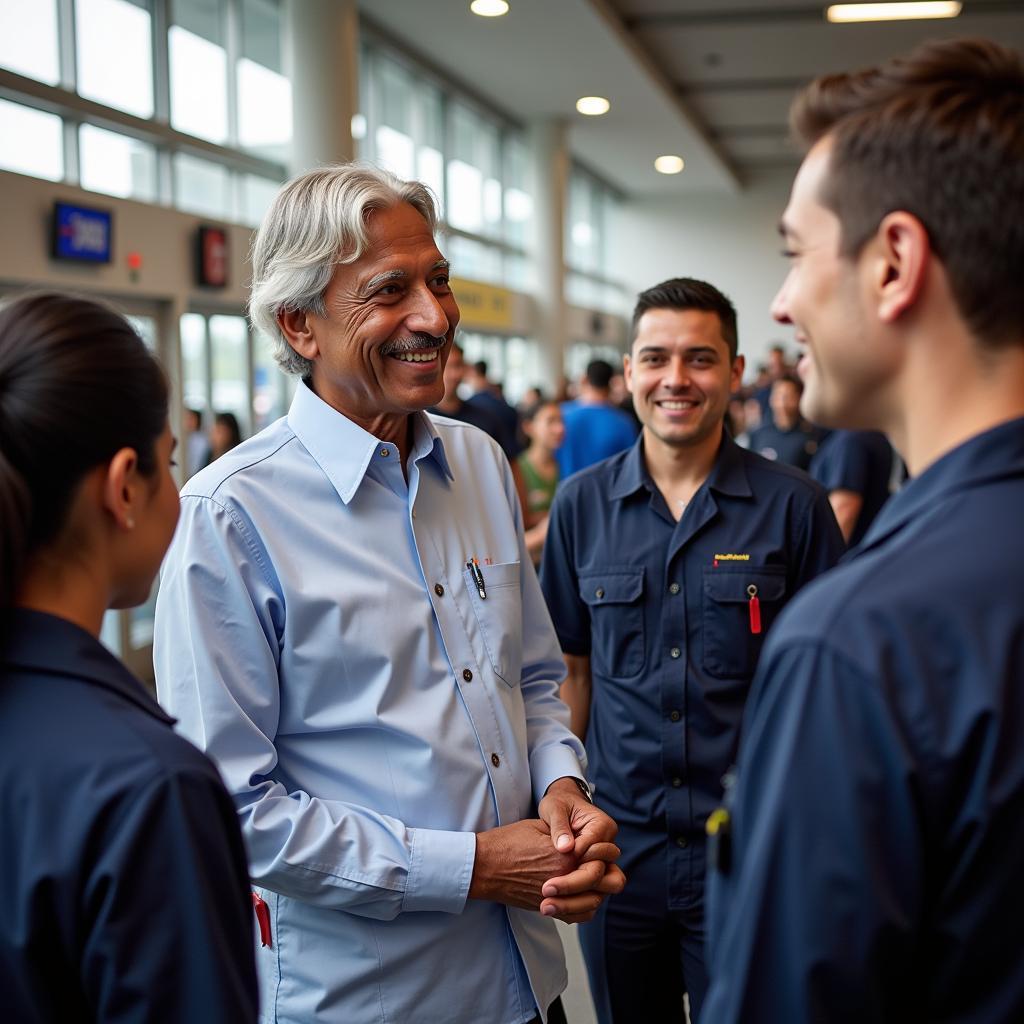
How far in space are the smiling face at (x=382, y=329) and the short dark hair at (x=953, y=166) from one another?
0.90m

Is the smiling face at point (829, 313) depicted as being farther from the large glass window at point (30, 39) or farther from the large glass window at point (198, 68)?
the large glass window at point (198, 68)

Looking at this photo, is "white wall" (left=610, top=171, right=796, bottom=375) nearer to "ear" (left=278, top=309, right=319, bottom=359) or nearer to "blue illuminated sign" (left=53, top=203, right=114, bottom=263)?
"blue illuminated sign" (left=53, top=203, right=114, bottom=263)

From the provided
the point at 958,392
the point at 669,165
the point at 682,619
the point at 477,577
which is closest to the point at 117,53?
the point at 682,619

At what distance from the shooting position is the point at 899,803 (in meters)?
0.80

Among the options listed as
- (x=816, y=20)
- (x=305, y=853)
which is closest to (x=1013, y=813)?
(x=305, y=853)

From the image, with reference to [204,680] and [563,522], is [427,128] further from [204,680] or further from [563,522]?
[204,680]

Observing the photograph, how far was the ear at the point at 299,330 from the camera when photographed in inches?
69.4

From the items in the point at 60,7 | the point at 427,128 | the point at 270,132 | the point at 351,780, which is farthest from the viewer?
the point at 427,128

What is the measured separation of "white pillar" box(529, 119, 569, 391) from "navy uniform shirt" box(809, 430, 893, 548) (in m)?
9.69

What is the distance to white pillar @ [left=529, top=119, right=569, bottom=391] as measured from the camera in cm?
1373

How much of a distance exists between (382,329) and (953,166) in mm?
1006

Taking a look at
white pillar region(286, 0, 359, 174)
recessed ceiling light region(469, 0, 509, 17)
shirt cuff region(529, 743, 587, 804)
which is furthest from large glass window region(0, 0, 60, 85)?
shirt cuff region(529, 743, 587, 804)

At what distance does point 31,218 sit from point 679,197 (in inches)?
→ 665

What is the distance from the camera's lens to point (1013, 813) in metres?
0.79
